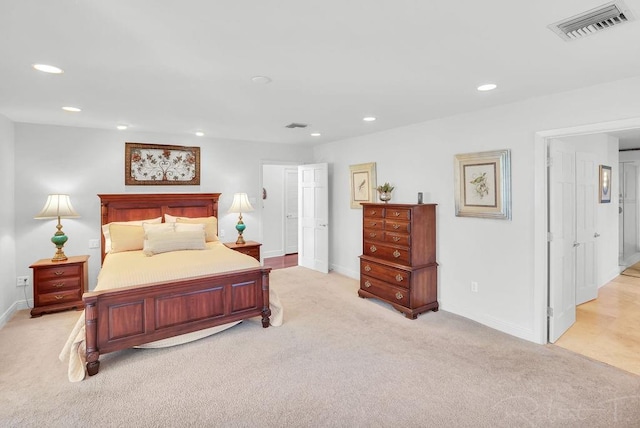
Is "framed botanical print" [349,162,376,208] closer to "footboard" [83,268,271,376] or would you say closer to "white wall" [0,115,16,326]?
"footboard" [83,268,271,376]

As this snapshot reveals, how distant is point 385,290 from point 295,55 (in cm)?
301

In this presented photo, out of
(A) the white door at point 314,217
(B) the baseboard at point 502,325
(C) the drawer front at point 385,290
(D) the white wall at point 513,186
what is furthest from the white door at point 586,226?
(A) the white door at point 314,217

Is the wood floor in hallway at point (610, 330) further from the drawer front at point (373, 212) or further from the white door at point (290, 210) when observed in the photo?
the white door at point (290, 210)

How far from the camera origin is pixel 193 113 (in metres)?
3.81

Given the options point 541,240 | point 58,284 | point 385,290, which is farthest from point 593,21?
point 58,284

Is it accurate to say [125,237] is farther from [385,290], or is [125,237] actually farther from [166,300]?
[385,290]

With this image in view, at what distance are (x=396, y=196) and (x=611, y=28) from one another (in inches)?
122

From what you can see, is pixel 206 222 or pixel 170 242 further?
pixel 206 222

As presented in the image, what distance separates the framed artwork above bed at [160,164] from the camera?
16.0 ft

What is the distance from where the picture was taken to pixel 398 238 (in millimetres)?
4105

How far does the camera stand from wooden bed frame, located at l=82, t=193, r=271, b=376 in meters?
2.82

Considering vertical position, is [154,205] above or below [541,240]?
above

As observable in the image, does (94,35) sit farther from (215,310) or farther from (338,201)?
(338,201)

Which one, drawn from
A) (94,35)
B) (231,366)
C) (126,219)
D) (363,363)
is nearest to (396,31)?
(94,35)
